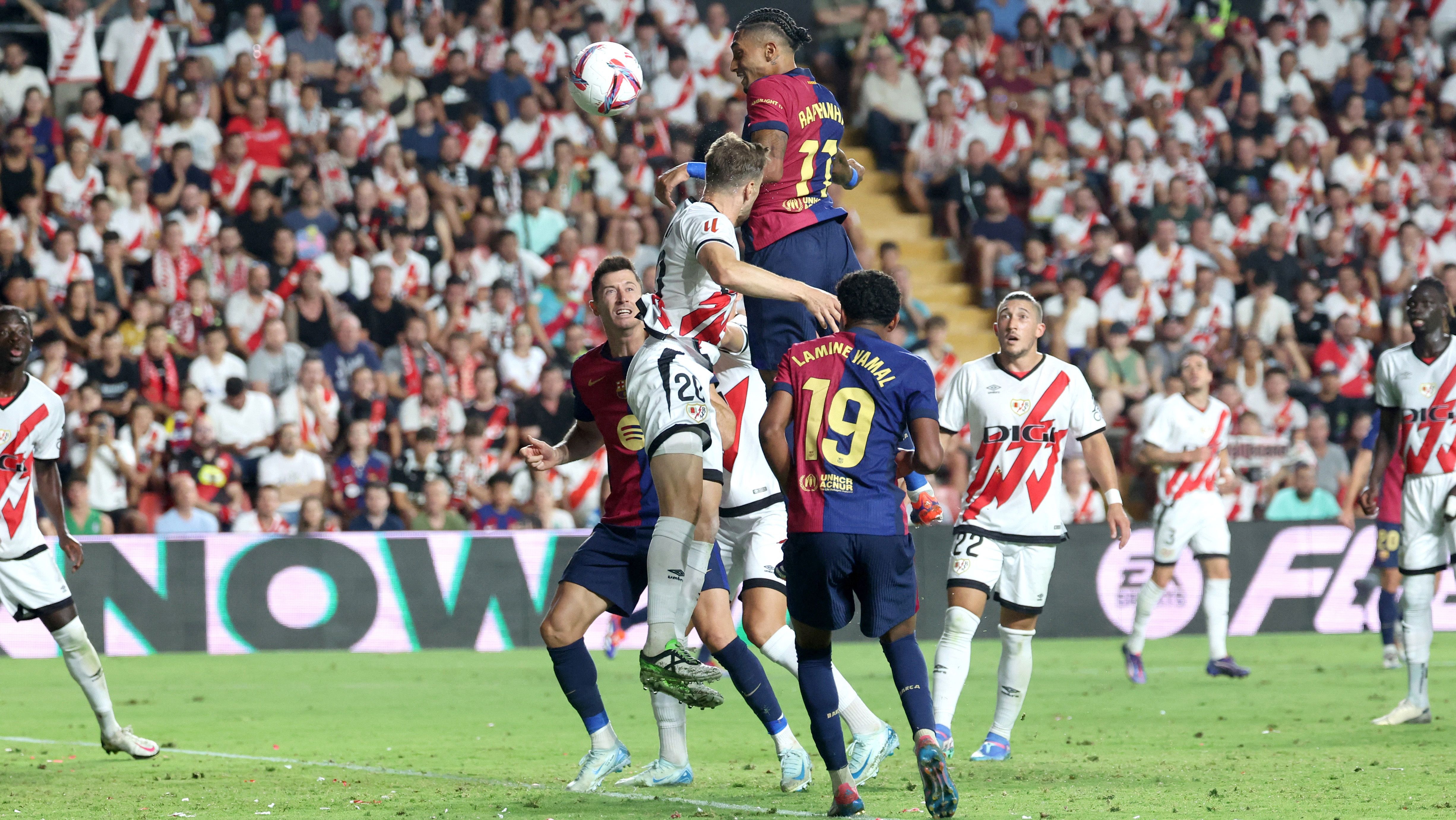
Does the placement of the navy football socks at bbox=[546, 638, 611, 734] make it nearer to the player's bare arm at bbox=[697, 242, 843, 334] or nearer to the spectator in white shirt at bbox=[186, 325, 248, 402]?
Answer: the player's bare arm at bbox=[697, 242, 843, 334]

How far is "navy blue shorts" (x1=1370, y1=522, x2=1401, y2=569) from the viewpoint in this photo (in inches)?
444

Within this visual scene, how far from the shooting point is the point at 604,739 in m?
7.75

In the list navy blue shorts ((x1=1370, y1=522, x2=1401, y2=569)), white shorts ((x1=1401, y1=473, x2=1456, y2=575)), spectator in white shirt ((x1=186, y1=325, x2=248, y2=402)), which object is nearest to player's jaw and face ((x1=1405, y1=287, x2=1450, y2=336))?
white shorts ((x1=1401, y1=473, x2=1456, y2=575))

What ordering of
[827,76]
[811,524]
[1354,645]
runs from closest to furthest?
[811,524]
[1354,645]
[827,76]

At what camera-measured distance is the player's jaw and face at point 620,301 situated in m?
7.65

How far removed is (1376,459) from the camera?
10.2 m

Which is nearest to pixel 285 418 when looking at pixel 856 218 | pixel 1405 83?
pixel 856 218

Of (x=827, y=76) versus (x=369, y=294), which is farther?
(x=827, y=76)

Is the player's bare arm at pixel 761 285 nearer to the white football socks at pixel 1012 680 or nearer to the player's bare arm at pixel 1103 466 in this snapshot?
the player's bare arm at pixel 1103 466

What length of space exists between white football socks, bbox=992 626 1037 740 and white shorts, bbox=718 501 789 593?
134cm

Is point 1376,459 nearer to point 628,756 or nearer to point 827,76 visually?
point 628,756

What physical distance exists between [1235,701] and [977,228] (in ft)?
31.4

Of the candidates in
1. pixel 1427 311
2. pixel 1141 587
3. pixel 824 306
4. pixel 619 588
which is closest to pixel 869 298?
pixel 824 306

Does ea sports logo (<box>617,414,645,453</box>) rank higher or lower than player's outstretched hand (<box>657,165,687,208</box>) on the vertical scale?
lower
